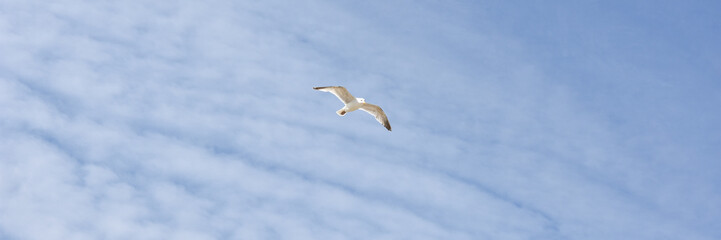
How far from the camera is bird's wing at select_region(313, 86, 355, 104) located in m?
51.3

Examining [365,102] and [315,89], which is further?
[365,102]

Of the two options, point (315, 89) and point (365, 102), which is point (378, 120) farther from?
point (315, 89)

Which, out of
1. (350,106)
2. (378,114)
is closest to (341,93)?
(350,106)

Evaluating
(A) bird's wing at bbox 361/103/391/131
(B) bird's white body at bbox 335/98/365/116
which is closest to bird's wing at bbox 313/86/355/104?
(B) bird's white body at bbox 335/98/365/116

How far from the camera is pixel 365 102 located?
2096 inches

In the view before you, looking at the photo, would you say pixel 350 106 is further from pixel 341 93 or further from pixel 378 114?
pixel 378 114

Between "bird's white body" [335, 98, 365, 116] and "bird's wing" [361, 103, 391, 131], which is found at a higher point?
"bird's wing" [361, 103, 391, 131]

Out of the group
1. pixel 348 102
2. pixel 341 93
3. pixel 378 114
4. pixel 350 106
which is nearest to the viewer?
pixel 341 93

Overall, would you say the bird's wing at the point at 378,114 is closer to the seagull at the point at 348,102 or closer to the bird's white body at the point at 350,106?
the seagull at the point at 348,102

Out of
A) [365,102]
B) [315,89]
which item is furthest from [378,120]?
[315,89]

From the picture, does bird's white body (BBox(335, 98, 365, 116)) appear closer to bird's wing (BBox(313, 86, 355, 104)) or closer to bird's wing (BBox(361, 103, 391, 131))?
bird's wing (BBox(313, 86, 355, 104))

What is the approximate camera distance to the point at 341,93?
171ft

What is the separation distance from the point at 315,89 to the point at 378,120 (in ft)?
23.4

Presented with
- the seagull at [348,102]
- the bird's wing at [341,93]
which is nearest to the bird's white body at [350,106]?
the seagull at [348,102]
